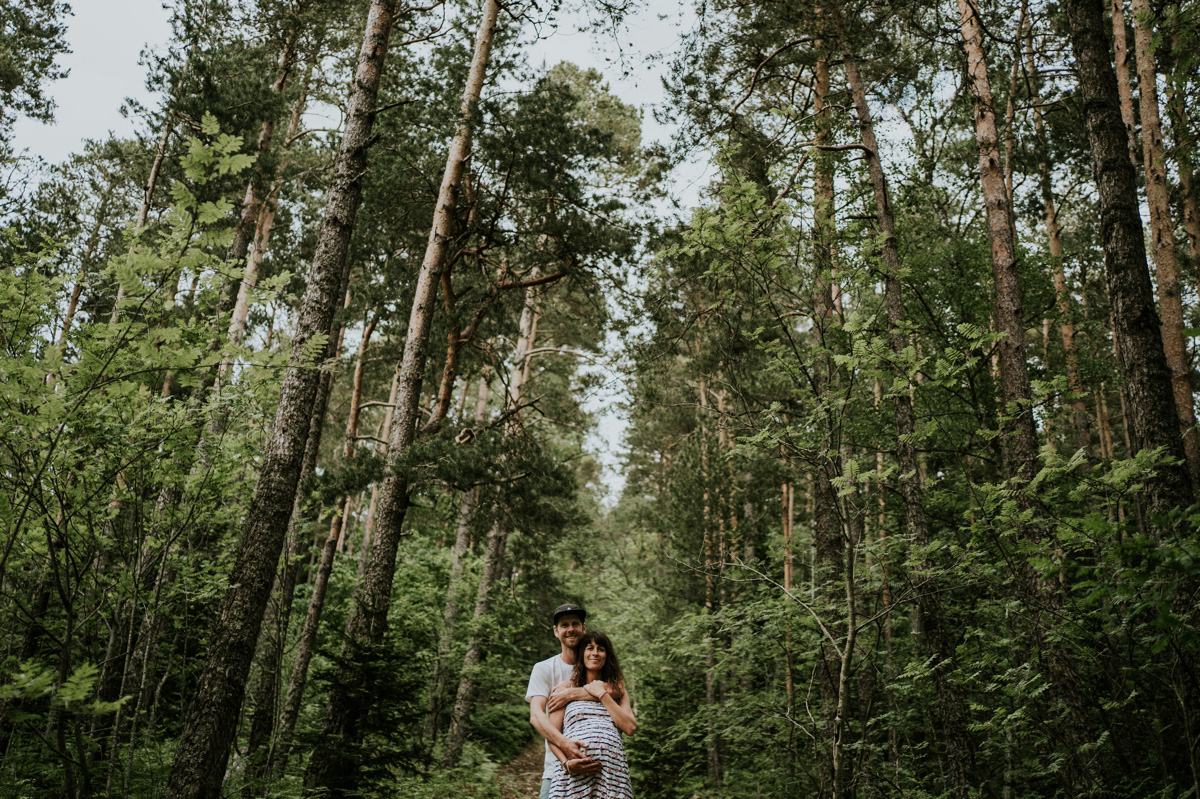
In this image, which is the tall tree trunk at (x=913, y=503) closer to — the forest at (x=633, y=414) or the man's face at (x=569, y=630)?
the forest at (x=633, y=414)

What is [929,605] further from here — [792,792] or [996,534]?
[792,792]

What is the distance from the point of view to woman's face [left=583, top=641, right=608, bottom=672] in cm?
356

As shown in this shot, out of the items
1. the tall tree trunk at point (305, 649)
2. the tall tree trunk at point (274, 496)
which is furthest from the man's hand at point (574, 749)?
the tall tree trunk at point (305, 649)

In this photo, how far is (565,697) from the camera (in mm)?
3336

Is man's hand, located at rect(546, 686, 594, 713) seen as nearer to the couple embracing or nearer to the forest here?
the couple embracing

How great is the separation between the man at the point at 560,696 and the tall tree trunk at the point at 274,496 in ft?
6.84

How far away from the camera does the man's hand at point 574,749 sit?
3.09 meters

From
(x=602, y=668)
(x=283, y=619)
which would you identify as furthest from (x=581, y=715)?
(x=283, y=619)

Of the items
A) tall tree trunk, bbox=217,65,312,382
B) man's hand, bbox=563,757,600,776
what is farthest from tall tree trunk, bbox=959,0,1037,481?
tall tree trunk, bbox=217,65,312,382

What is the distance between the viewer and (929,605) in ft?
20.2

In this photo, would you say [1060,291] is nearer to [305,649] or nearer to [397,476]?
[397,476]

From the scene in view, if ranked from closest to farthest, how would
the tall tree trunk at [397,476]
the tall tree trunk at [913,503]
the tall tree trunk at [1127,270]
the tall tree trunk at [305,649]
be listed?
the tall tree trunk at [1127,270], the tall tree trunk at [397,476], the tall tree trunk at [913,503], the tall tree trunk at [305,649]

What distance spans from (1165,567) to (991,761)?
22.9ft

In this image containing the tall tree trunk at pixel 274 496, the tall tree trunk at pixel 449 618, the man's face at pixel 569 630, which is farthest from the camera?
the tall tree trunk at pixel 449 618
